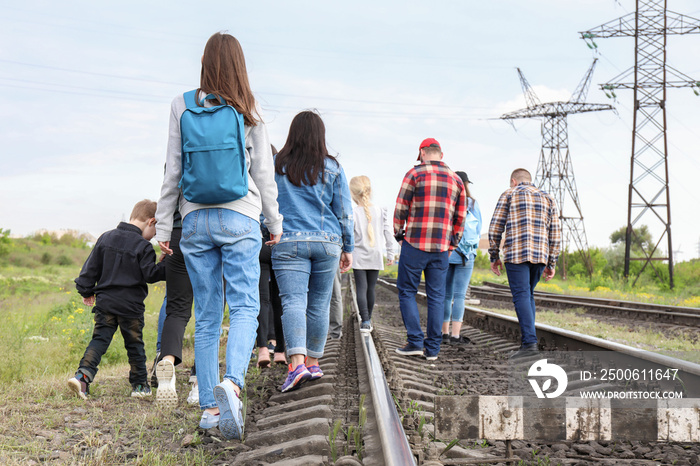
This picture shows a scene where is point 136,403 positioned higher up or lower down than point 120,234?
lower down

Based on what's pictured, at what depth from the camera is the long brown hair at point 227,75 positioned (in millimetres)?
3482

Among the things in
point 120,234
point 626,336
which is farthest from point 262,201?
point 626,336

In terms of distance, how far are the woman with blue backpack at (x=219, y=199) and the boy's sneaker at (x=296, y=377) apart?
0.82m

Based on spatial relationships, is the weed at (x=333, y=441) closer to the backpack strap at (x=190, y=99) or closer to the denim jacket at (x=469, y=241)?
the backpack strap at (x=190, y=99)

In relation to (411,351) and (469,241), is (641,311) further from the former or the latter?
(411,351)

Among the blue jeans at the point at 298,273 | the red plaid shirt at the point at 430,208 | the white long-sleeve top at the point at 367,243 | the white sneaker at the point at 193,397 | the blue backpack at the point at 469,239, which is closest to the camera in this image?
the white sneaker at the point at 193,397

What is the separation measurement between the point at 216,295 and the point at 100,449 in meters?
1.04

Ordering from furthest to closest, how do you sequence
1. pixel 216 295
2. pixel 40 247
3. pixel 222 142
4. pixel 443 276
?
pixel 40 247 → pixel 443 276 → pixel 216 295 → pixel 222 142

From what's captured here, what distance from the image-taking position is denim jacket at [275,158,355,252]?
4445mm

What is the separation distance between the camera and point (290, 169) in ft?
14.8

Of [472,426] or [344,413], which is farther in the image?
[344,413]

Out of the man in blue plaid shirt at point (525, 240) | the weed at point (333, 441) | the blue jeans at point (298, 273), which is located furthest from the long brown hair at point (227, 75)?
the man in blue plaid shirt at point (525, 240)

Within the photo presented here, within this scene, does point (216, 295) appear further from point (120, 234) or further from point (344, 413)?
point (120, 234)

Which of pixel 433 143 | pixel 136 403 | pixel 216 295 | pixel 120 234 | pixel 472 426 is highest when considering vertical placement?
pixel 433 143
